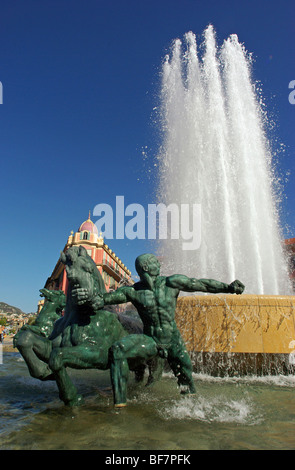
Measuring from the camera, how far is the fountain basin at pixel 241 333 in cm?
417

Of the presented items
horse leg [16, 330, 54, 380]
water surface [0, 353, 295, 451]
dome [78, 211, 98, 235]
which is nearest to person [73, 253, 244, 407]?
water surface [0, 353, 295, 451]

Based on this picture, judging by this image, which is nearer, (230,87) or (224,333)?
(224,333)

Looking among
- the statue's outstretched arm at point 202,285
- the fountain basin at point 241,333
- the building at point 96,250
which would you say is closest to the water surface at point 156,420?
the fountain basin at point 241,333

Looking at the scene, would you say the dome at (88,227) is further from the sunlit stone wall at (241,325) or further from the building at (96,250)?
the sunlit stone wall at (241,325)

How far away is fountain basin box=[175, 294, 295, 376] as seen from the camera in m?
4.17

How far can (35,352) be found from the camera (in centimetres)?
286

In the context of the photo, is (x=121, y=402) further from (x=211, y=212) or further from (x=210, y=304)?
(x=211, y=212)

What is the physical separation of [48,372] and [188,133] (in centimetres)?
1091

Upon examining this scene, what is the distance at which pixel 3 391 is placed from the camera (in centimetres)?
390

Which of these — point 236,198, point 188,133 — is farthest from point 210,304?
point 188,133

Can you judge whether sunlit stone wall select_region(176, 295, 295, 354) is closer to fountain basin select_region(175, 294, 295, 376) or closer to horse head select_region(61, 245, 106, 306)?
fountain basin select_region(175, 294, 295, 376)

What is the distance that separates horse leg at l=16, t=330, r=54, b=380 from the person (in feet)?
1.85

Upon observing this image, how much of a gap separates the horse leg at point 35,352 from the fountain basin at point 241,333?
2.20 metres

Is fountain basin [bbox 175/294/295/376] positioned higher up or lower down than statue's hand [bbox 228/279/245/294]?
lower down
